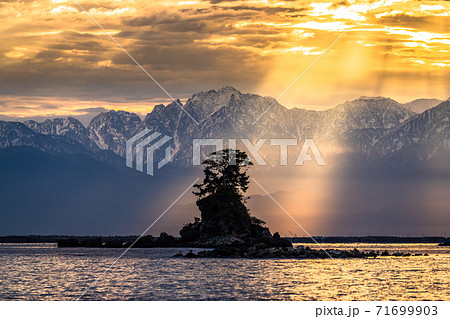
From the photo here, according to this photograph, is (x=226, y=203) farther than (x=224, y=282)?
Yes

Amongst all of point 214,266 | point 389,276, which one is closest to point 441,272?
point 389,276

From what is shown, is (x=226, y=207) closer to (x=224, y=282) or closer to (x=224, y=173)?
(x=224, y=173)

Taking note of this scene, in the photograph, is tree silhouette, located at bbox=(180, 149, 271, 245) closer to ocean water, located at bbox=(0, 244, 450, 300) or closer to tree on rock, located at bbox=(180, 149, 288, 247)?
tree on rock, located at bbox=(180, 149, 288, 247)

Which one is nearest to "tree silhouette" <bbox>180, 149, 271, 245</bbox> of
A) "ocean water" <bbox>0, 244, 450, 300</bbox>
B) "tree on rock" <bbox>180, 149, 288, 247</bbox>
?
"tree on rock" <bbox>180, 149, 288, 247</bbox>

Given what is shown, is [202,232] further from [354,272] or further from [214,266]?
[354,272]

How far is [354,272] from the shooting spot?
10638 centimetres

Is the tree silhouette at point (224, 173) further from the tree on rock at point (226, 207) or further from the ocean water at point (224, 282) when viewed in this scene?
the ocean water at point (224, 282)

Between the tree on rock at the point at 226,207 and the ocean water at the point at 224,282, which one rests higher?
the tree on rock at the point at 226,207

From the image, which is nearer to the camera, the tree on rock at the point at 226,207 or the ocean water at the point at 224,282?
the ocean water at the point at 224,282

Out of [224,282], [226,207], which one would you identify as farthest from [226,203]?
[224,282]

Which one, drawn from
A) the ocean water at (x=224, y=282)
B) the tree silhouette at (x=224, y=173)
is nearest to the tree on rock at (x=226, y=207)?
the tree silhouette at (x=224, y=173)

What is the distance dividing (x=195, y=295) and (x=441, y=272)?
5115 centimetres

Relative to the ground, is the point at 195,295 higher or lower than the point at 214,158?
lower
